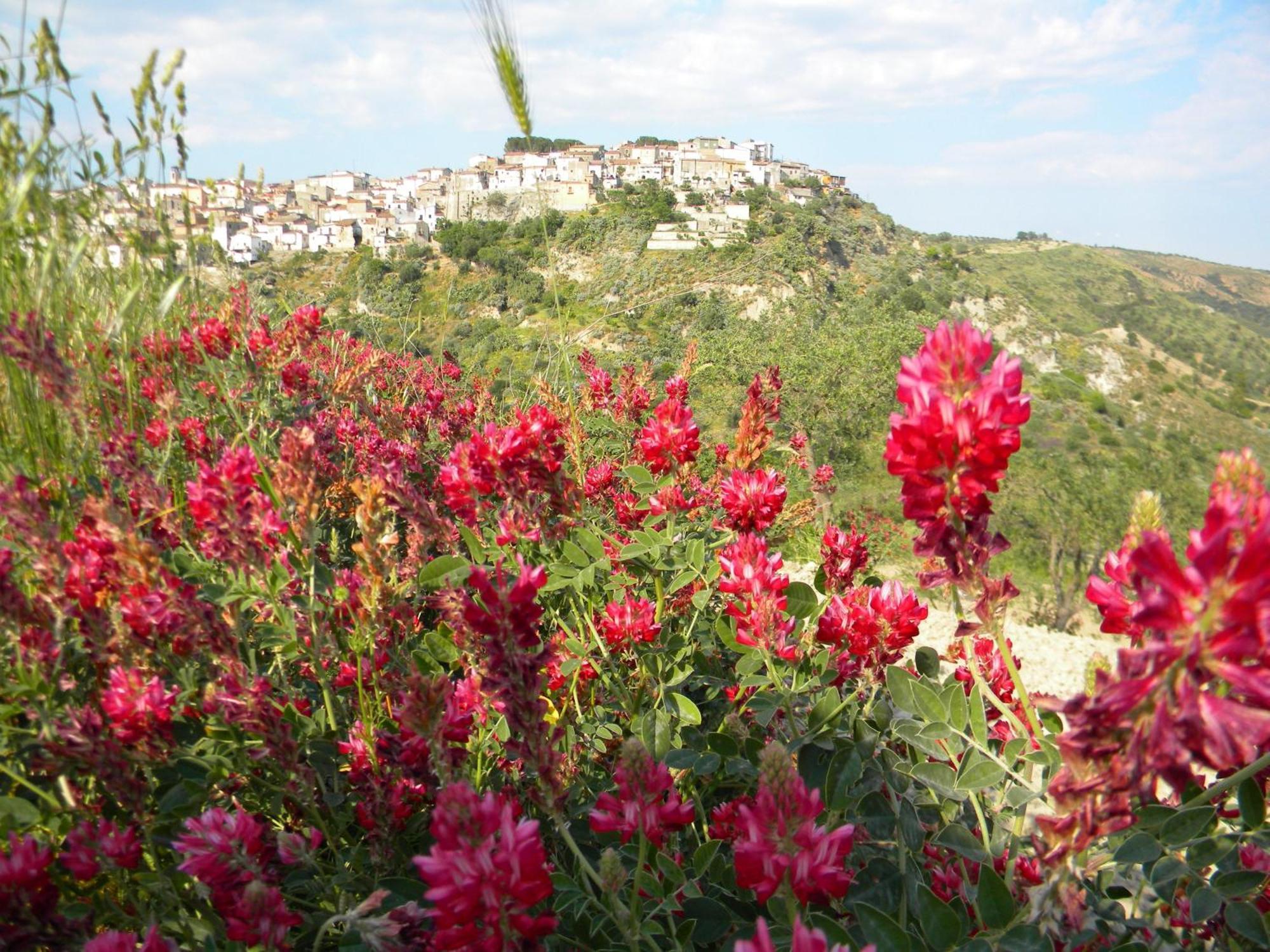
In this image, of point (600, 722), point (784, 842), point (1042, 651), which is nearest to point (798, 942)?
point (784, 842)

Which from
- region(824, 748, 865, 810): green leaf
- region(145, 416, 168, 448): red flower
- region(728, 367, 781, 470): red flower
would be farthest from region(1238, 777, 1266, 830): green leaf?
region(145, 416, 168, 448): red flower

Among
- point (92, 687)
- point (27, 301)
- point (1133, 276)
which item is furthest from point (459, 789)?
point (1133, 276)

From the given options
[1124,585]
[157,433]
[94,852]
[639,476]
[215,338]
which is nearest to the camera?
[1124,585]

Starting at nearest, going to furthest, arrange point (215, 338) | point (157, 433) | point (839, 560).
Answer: point (839, 560) < point (157, 433) < point (215, 338)

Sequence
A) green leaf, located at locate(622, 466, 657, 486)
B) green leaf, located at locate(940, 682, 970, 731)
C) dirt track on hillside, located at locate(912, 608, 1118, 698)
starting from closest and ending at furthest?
green leaf, located at locate(940, 682, 970, 731)
green leaf, located at locate(622, 466, 657, 486)
dirt track on hillside, located at locate(912, 608, 1118, 698)

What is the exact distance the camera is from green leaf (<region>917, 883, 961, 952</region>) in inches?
43.3

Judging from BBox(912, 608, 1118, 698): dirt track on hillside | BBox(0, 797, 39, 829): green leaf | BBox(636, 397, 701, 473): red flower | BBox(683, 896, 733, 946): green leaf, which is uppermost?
BBox(636, 397, 701, 473): red flower

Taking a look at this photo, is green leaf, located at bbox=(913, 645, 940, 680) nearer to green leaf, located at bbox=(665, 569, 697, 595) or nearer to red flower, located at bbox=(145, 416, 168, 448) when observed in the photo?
green leaf, located at bbox=(665, 569, 697, 595)

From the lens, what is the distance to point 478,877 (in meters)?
0.93

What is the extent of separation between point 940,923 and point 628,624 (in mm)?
1152

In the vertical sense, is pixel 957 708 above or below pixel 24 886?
above

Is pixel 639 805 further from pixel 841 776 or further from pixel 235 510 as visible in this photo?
pixel 235 510

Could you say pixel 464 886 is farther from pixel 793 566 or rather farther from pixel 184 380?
pixel 793 566

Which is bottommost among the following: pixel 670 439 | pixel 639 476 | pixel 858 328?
pixel 639 476
